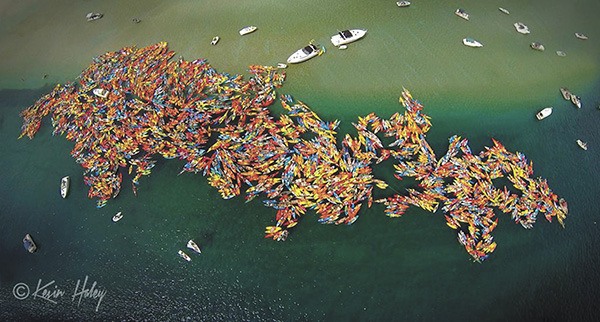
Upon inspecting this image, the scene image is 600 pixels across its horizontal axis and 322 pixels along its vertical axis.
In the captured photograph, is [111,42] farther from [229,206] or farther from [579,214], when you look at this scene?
[579,214]

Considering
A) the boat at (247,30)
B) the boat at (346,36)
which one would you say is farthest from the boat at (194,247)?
the boat at (346,36)

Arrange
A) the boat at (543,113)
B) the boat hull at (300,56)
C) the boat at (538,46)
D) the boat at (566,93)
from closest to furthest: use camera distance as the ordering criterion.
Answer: the boat at (543,113), the boat at (566,93), the boat hull at (300,56), the boat at (538,46)

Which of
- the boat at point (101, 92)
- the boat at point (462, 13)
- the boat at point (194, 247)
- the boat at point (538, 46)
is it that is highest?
the boat at point (462, 13)

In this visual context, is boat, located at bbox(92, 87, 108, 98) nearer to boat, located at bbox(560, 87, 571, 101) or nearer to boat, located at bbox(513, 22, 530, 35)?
boat, located at bbox(513, 22, 530, 35)

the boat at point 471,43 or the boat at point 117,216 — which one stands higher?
the boat at point 471,43

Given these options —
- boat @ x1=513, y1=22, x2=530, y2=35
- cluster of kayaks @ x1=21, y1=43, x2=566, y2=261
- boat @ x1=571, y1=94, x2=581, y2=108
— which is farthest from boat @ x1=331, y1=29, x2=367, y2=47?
boat @ x1=571, y1=94, x2=581, y2=108

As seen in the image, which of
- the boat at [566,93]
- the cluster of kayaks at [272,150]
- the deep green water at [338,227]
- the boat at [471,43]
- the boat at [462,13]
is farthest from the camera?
the boat at [462,13]

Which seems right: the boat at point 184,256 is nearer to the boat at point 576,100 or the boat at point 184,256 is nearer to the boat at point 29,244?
the boat at point 29,244
